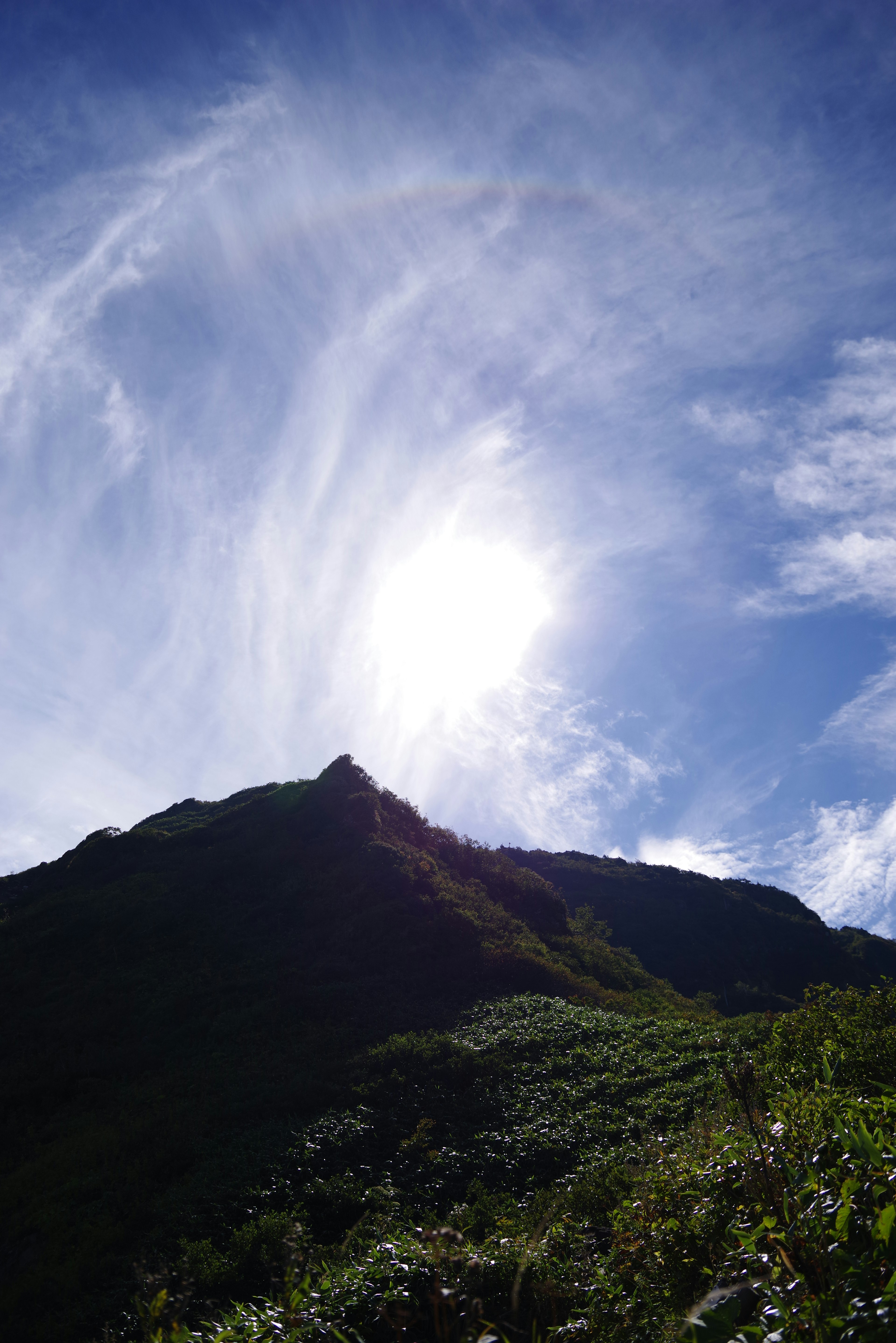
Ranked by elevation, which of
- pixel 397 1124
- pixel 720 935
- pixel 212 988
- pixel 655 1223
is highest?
pixel 720 935

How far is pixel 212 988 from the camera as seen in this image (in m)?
20.0

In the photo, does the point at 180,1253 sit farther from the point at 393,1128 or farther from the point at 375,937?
the point at 375,937

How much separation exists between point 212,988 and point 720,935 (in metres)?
40.0

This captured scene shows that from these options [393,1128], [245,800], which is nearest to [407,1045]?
[393,1128]

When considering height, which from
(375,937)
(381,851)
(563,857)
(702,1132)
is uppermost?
(563,857)

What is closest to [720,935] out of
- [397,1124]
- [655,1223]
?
[397,1124]

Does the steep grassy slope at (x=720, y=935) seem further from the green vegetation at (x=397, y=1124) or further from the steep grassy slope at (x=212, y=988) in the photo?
the green vegetation at (x=397, y=1124)

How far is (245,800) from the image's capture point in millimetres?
46312

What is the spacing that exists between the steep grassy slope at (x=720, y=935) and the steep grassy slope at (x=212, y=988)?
33.2 ft

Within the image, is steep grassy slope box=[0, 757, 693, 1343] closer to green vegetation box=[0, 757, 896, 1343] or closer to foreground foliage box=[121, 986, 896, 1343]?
green vegetation box=[0, 757, 896, 1343]

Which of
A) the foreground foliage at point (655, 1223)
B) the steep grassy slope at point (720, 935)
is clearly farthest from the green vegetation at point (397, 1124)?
the steep grassy slope at point (720, 935)

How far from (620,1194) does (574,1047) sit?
8467 millimetres

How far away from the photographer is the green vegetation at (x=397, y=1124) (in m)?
4.40

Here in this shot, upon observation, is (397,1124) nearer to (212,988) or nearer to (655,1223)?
(655,1223)
